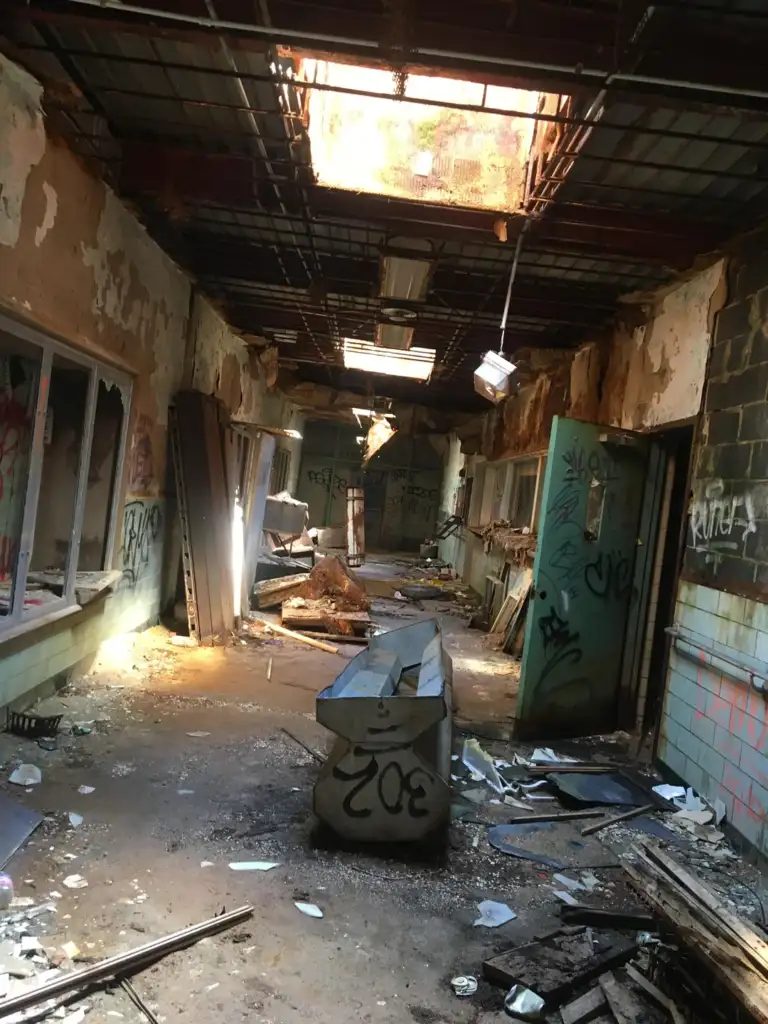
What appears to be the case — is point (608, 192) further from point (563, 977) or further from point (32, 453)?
point (563, 977)

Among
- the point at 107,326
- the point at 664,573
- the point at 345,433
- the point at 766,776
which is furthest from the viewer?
the point at 345,433

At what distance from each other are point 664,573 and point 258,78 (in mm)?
4285

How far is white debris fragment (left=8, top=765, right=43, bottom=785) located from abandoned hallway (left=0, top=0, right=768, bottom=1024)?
0.02 meters

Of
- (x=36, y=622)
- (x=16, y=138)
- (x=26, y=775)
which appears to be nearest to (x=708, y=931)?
(x=26, y=775)

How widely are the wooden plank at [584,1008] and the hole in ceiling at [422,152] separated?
12.7 ft

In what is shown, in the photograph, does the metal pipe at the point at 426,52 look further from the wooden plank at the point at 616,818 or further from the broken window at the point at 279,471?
the broken window at the point at 279,471

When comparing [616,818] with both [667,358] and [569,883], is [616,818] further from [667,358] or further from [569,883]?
[667,358]

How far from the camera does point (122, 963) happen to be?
2.20 metres

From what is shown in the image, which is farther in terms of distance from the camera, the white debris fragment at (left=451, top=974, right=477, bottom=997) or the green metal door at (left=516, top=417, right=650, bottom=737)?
the green metal door at (left=516, top=417, right=650, bottom=737)

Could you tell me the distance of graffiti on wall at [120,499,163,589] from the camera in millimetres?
5676

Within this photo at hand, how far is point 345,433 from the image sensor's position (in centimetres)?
1903

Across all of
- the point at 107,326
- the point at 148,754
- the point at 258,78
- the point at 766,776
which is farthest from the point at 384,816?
the point at 107,326

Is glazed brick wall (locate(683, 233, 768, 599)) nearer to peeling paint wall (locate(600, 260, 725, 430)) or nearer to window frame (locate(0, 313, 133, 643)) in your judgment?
peeling paint wall (locate(600, 260, 725, 430))

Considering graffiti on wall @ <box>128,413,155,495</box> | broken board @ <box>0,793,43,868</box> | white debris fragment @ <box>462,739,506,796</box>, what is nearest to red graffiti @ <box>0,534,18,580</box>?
graffiti on wall @ <box>128,413,155,495</box>
